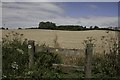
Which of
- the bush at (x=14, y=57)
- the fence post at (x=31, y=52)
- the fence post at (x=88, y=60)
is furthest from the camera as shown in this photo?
the fence post at (x=31, y=52)

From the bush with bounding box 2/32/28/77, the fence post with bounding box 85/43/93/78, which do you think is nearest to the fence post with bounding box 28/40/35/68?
the bush with bounding box 2/32/28/77

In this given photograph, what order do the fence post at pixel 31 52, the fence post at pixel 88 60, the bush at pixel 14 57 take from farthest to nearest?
1. the fence post at pixel 31 52
2. the bush at pixel 14 57
3. the fence post at pixel 88 60

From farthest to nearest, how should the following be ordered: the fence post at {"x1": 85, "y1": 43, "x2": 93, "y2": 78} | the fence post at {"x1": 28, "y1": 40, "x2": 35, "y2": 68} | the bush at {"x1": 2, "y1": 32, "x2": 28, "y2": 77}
A: the fence post at {"x1": 28, "y1": 40, "x2": 35, "y2": 68} < the bush at {"x1": 2, "y1": 32, "x2": 28, "y2": 77} < the fence post at {"x1": 85, "y1": 43, "x2": 93, "y2": 78}

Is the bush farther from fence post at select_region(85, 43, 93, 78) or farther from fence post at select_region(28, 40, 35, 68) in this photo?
fence post at select_region(85, 43, 93, 78)

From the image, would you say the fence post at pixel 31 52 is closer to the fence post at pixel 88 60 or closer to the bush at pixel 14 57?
the bush at pixel 14 57

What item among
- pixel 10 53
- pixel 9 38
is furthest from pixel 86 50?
pixel 9 38

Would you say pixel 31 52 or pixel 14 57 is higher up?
pixel 31 52

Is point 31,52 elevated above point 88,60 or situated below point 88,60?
above

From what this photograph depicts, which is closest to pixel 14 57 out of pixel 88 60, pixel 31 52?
pixel 31 52

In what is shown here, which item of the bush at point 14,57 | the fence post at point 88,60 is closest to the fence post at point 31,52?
the bush at point 14,57

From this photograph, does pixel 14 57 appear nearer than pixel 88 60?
No

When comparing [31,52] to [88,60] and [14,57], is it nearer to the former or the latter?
[14,57]

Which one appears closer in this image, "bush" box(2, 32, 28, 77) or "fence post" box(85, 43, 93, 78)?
"fence post" box(85, 43, 93, 78)

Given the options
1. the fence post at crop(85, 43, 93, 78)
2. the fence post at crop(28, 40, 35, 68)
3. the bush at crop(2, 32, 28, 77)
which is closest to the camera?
the fence post at crop(85, 43, 93, 78)
